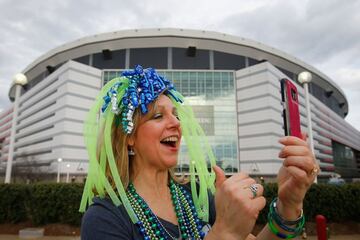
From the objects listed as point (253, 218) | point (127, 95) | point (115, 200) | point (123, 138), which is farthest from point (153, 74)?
point (253, 218)

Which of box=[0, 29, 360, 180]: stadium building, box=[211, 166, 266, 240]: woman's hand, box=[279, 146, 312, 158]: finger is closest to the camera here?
box=[211, 166, 266, 240]: woman's hand

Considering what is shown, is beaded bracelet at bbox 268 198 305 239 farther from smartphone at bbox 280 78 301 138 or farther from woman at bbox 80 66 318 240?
smartphone at bbox 280 78 301 138

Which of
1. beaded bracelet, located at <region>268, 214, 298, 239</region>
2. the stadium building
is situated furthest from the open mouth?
the stadium building

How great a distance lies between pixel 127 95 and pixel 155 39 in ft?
169

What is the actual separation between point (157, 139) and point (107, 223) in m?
0.58

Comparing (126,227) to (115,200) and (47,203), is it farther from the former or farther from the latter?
(47,203)

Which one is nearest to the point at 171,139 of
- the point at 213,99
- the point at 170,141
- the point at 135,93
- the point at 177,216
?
the point at 170,141

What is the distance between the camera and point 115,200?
149 cm

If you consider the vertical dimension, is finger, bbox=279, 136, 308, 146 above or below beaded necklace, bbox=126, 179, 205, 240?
above

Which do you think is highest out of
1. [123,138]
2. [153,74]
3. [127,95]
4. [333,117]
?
[333,117]

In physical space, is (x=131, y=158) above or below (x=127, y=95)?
below

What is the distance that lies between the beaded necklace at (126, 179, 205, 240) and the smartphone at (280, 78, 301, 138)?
797 mm

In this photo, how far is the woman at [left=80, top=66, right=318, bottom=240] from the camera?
55.5 inches

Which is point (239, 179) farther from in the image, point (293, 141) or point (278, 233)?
point (278, 233)
